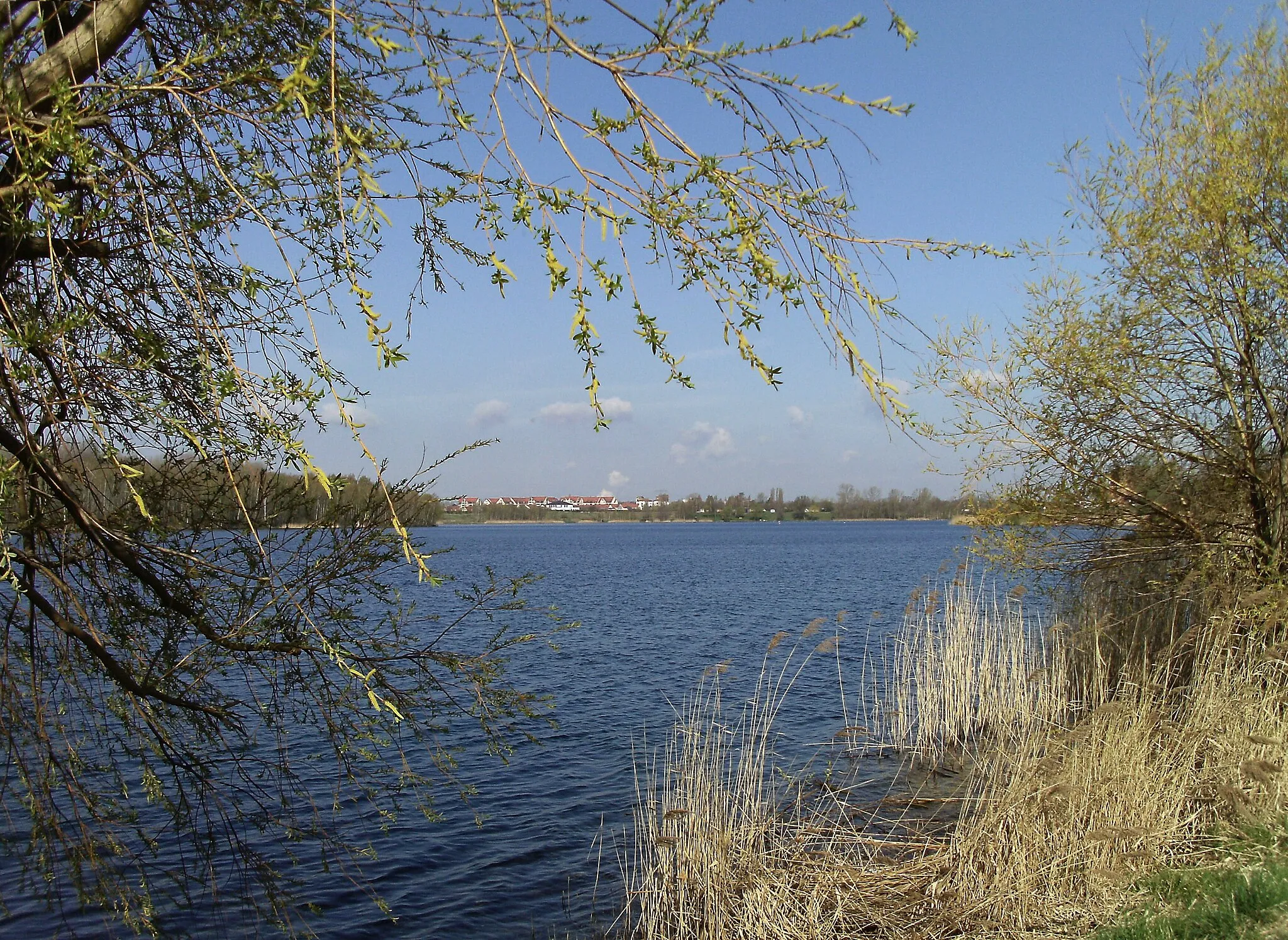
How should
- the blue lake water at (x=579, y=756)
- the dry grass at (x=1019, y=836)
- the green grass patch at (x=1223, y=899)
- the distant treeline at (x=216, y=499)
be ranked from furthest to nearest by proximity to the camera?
the blue lake water at (x=579, y=756) → the dry grass at (x=1019, y=836) → the green grass patch at (x=1223, y=899) → the distant treeline at (x=216, y=499)

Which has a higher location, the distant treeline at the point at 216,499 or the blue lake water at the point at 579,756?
the distant treeline at the point at 216,499

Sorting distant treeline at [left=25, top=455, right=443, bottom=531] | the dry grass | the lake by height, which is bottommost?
the lake

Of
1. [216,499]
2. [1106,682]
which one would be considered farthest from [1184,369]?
[216,499]

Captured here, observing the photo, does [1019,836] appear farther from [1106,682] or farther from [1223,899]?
[1106,682]

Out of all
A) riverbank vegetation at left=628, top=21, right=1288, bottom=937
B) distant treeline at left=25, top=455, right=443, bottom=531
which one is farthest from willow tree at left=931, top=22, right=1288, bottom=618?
distant treeline at left=25, top=455, right=443, bottom=531

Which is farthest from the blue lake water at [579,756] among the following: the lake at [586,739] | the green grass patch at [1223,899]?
the green grass patch at [1223,899]

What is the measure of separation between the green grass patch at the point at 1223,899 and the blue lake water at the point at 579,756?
389cm

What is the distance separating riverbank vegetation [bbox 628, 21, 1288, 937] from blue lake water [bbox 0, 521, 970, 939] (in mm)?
687

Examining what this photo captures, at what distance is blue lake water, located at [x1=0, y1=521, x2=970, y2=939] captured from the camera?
7.24 metres

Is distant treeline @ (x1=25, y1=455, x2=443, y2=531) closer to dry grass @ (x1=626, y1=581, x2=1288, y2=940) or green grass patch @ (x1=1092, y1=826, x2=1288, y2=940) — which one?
dry grass @ (x1=626, y1=581, x2=1288, y2=940)

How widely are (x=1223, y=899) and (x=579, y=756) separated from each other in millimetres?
7546

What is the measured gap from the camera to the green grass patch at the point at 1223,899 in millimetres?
4426

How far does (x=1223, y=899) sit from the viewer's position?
4.73m

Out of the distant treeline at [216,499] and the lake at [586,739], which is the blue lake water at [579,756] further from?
the distant treeline at [216,499]
